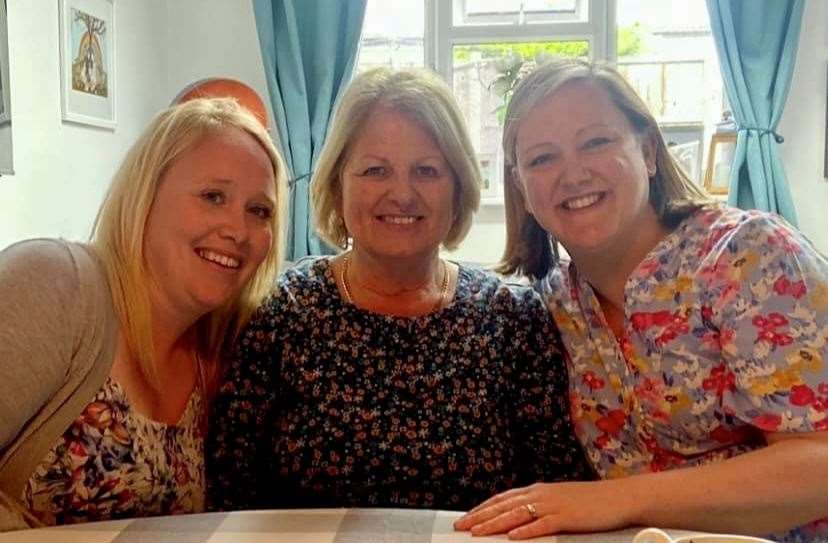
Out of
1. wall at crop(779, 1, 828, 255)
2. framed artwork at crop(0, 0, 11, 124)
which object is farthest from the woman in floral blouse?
wall at crop(779, 1, 828, 255)

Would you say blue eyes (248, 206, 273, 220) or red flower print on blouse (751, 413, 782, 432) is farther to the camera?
blue eyes (248, 206, 273, 220)

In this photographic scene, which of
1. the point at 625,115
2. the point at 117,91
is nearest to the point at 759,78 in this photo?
the point at 625,115

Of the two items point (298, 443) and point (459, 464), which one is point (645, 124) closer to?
point (459, 464)

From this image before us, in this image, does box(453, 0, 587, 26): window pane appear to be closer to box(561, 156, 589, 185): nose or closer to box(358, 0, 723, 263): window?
box(358, 0, 723, 263): window

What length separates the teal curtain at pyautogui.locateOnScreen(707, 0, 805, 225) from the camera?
11.2 ft

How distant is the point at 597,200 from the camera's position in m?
1.29

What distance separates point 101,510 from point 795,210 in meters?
3.21

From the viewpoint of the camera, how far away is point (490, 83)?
377 cm

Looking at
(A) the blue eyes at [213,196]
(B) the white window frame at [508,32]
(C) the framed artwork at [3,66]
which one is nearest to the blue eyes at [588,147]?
(A) the blue eyes at [213,196]

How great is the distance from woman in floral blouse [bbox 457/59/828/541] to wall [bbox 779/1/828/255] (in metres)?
2.45

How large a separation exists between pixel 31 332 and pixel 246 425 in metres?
0.42

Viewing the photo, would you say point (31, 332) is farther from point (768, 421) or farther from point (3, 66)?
point (3, 66)

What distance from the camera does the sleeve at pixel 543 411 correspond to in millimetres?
1393

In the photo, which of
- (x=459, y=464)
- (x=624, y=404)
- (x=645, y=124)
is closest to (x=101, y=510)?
(x=459, y=464)
